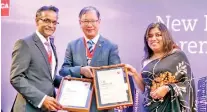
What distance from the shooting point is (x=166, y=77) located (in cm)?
263

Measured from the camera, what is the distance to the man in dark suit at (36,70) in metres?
2.44

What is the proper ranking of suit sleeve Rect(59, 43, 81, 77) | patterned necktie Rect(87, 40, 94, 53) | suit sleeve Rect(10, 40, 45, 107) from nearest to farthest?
suit sleeve Rect(10, 40, 45, 107) → suit sleeve Rect(59, 43, 81, 77) → patterned necktie Rect(87, 40, 94, 53)

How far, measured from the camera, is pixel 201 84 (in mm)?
2906

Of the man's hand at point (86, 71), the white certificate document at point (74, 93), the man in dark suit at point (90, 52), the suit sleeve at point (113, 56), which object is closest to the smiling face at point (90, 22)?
the man in dark suit at point (90, 52)

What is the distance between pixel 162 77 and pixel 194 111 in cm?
43

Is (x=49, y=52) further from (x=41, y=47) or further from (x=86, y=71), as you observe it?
(x=86, y=71)

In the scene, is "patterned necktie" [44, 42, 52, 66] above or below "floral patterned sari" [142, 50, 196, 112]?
above

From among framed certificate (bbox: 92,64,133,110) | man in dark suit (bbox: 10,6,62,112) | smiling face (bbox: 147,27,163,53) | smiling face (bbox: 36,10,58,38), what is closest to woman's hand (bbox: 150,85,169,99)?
framed certificate (bbox: 92,64,133,110)

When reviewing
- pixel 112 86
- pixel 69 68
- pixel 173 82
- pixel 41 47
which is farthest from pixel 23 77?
pixel 173 82

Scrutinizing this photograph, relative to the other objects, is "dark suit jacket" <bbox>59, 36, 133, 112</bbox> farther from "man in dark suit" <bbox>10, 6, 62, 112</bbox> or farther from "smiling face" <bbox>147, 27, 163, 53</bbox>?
"smiling face" <bbox>147, 27, 163, 53</bbox>

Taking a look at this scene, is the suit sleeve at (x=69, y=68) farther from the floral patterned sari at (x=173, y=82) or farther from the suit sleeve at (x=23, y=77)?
the floral patterned sari at (x=173, y=82)

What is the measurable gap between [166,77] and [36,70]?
1.04m

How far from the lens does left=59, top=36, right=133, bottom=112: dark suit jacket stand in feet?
8.80

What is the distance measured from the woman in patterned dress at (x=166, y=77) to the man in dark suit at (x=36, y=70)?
2.54 ft
